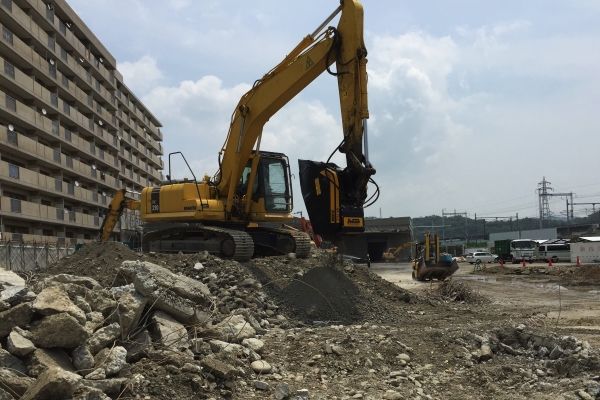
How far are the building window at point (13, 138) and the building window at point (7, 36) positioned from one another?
21.6 ft

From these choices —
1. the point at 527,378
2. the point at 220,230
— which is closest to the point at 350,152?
the point at 220,230

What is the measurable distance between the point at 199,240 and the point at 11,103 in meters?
32.3

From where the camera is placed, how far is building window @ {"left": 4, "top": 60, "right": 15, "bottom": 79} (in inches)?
1555

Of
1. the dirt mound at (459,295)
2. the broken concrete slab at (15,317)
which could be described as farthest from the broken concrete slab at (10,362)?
the dirt mound at (459,295)

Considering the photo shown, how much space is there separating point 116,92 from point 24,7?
2330 cm

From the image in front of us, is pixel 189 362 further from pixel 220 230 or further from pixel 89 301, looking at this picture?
pixel 220 230

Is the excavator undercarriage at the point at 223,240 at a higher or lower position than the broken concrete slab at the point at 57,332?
higher

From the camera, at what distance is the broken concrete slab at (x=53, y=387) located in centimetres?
433

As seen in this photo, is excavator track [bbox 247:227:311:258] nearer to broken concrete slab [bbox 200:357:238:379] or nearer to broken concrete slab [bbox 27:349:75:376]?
broken concrete slab [bbox 200:357:238:379]

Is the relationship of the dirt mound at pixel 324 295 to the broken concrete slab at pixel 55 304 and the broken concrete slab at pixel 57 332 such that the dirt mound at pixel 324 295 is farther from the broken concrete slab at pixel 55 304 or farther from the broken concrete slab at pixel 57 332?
the broken concrete slab at pixel 57 332

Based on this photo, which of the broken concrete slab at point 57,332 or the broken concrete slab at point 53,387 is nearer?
the broken concrete slab at point 53,387

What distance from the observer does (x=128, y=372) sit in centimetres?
527

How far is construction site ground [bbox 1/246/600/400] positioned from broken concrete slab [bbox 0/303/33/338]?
1.12 metres

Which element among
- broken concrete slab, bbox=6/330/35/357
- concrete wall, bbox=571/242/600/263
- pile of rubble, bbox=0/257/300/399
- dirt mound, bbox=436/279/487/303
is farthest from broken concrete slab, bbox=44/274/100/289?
concrete wall, bbox=571/242/600/263
